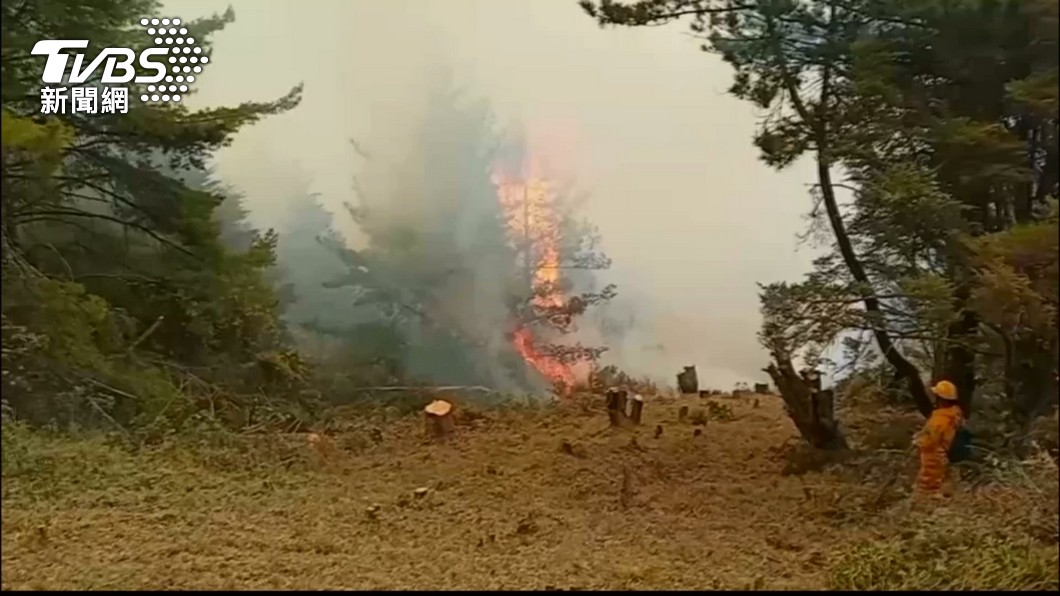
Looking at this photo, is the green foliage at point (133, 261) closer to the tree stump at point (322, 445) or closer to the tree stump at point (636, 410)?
the tree stump at point (322, 445)

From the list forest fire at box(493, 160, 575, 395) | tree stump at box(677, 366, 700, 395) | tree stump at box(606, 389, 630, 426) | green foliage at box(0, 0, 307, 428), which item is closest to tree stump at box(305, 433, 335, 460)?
green foliage at box(0, 0, 307, 428)

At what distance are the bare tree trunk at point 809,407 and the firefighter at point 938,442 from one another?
0.63 metres

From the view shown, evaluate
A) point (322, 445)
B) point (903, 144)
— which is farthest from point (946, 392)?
point (322, 445)

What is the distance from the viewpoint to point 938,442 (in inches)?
108

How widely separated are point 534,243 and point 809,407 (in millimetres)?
1613

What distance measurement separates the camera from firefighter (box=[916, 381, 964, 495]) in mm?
2711

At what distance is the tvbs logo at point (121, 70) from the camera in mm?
3359

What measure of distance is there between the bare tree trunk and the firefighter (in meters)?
0.63

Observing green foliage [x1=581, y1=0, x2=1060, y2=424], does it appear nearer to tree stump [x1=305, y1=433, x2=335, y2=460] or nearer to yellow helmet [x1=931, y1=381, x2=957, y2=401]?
yellow helmet [x1=931, y1=381, x2=957, y2=401]

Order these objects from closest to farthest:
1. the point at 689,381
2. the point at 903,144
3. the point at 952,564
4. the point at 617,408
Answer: the point at 952,564, the point at 903,144, the point at 617,408, the point at 689,381

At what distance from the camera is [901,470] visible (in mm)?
2945

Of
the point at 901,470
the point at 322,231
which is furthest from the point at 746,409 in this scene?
the point at 322,231

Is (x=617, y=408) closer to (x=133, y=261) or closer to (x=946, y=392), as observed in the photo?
(x=946, y=392)

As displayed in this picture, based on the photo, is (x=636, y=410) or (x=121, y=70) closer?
(x=121, y=70)
